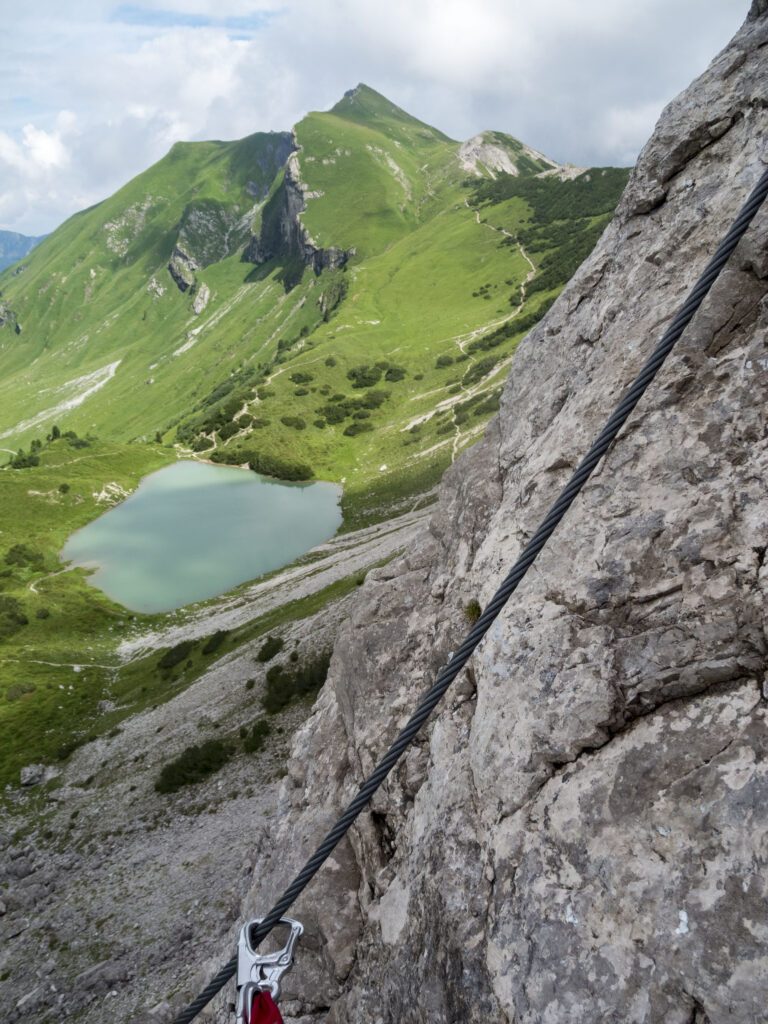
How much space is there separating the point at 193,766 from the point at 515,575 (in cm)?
3889

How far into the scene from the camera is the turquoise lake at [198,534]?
92.0 meters

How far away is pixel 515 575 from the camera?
613cm

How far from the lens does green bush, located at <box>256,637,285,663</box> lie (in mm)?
48938

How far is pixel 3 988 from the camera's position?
85.8 ft

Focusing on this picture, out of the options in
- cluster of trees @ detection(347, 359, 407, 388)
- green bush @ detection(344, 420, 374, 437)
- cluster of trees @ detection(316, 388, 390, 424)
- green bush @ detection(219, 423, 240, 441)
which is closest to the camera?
green bush @ detection(344, 420, 374, 437)

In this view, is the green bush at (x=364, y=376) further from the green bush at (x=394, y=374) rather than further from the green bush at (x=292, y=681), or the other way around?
the green bush at (x=292, y=681)

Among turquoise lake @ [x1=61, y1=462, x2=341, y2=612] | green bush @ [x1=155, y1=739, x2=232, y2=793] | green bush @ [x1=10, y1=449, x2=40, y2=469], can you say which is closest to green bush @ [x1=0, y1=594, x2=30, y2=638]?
turquoise lake @ [x1=61, y1=462, x2=341, y2=612]

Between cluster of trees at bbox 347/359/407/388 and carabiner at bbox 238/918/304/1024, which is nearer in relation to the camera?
carabiner at bbox 238/918/304/1024

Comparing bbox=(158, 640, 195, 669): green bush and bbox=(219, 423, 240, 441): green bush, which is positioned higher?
bbox=(219, 423, 240, 441): green bush

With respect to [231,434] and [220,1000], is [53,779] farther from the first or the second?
[231,434]

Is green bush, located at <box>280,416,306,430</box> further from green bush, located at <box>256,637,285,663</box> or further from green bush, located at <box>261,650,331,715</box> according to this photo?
green bush, located at <box>261,650,331,715</box>

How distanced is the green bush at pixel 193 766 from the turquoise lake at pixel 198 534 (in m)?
48.7

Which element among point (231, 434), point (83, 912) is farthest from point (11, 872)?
point (231, 434)

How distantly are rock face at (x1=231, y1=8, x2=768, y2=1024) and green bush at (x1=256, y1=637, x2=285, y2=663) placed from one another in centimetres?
3589
